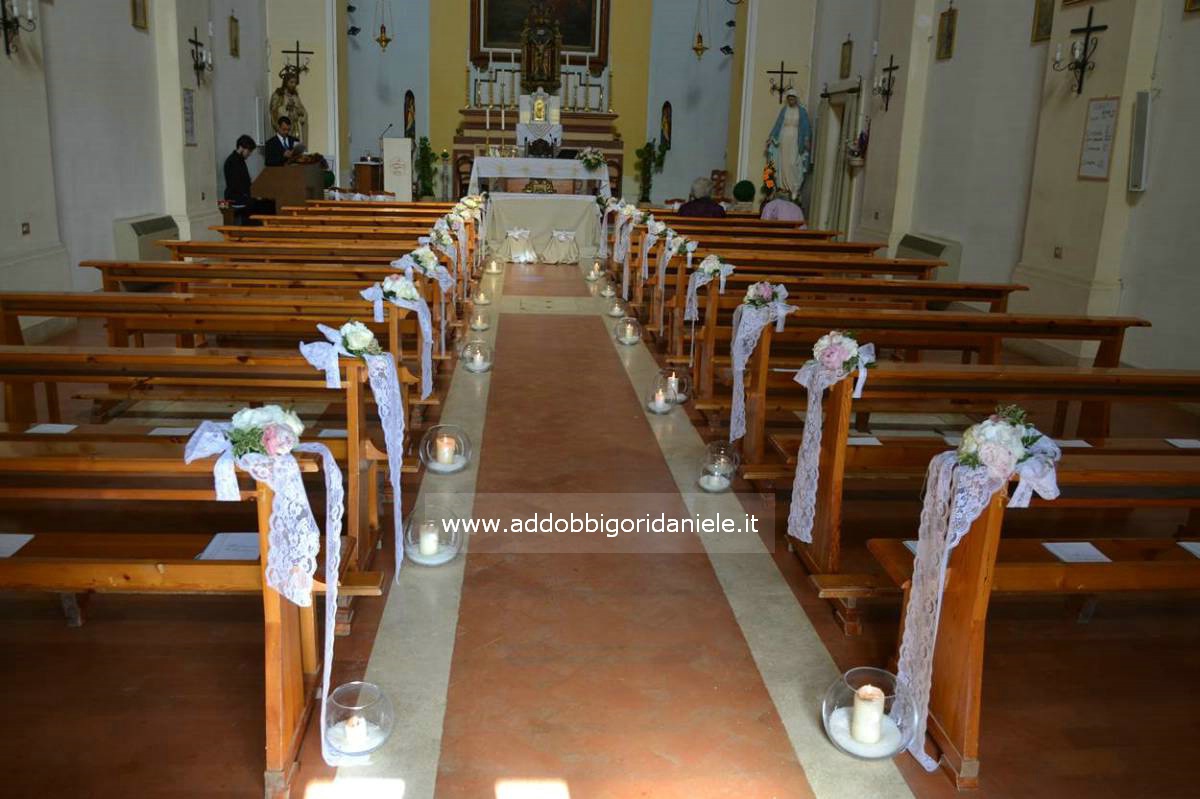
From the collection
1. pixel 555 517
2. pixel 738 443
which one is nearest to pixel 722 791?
pixel 555 517

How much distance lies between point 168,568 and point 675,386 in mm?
3573

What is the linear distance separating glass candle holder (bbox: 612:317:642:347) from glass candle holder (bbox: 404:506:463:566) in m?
3.71

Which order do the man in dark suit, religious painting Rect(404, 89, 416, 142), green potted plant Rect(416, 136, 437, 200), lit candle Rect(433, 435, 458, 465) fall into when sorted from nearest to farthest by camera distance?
1. lit candle Rect(433, 435, 458, 465)
2. the man in dark suit
3. religious painting Rect(404, 89, 416, 142)
4. green potted plant Rect(416, 136, 437, 200)

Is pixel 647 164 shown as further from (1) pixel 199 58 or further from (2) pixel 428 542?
(2) pixel 428 542

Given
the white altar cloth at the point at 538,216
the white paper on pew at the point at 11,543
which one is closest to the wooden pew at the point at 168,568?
the white paper on pew at the point at 11,543

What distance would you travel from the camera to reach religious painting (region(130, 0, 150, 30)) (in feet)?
30.9

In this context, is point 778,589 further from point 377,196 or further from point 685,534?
point 377,196

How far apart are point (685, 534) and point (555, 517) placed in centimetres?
54

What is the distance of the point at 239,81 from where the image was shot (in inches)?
522

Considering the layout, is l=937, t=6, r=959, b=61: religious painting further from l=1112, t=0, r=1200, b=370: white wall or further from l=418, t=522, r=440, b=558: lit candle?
l=418, t=522, r=440, b=558: lit candle

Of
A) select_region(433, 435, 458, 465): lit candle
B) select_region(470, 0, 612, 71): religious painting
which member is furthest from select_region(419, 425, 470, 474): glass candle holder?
select_region(470, 0, 612, 71): religious painting

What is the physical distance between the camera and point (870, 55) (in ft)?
41.2

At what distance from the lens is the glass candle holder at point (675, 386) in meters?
5.62

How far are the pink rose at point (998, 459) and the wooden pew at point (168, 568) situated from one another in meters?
1.64
